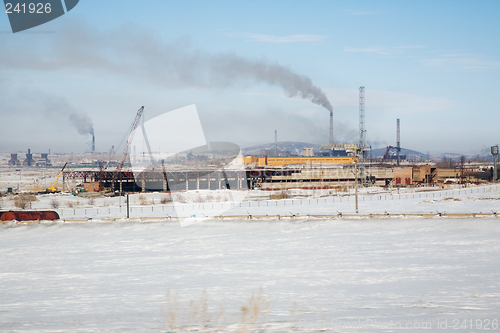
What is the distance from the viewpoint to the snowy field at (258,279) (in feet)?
27.7

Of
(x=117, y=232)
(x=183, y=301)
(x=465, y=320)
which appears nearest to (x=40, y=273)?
(x=183, y=301)

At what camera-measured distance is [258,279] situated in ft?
40.4

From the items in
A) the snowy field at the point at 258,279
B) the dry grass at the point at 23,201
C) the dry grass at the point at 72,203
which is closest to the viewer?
the snowy field at the point at 258,279

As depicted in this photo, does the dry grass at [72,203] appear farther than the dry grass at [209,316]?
Yes

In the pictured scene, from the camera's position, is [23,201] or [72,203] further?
[72,203]

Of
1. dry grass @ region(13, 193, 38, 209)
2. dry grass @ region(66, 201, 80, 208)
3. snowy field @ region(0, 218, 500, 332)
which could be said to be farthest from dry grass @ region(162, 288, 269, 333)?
dry grass @ region(66, 201, 80, 208)

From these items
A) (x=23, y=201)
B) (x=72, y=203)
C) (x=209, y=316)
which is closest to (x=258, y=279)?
(x=209, y=316)

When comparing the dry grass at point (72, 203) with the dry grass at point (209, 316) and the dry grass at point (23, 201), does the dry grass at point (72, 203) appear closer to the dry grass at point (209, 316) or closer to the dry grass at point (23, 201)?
the dry grass at point (23, 201)

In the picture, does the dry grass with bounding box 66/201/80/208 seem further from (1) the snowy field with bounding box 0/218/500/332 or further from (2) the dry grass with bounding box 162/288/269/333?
(2) the dry grass with bounding box 162/288/269/333

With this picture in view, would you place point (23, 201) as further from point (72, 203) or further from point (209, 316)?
point (209, 316)

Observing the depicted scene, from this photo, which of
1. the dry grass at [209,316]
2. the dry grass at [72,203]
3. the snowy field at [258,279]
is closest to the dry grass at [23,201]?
the dry grass at [72,203]

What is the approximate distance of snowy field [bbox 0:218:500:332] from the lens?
8.43 metres

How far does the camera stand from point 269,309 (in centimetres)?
932

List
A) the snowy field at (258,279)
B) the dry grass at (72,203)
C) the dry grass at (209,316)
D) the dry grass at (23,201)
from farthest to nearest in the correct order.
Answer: the dry grass at (72,203) → the dry grass at (23,201) → the snowy field at (258,279) → the dry grass at (209,316)
